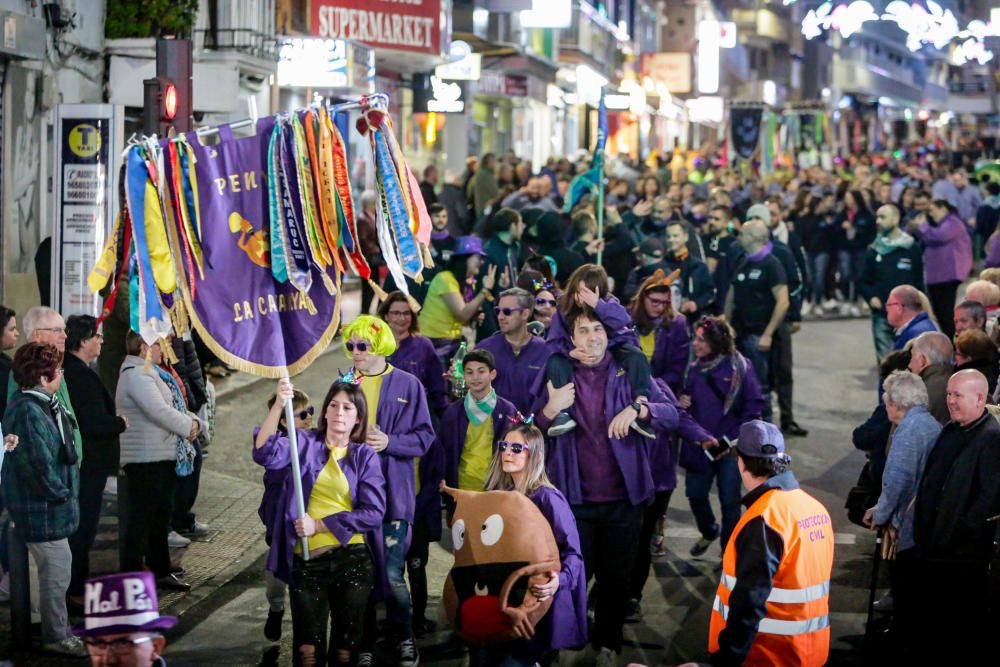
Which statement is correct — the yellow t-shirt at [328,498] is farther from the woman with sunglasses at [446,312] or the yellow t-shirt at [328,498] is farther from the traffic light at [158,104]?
the woman with sunglasses at [446,312]

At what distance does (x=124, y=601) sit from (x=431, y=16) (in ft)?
70.0

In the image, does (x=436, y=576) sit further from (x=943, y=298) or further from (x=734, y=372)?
(x=943, y=298)

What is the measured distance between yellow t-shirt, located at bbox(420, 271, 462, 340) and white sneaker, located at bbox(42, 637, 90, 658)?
4.68 metres

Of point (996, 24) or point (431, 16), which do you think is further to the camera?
point (431, 16)

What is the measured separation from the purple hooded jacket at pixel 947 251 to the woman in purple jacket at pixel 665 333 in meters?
9.00

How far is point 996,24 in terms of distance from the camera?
1850cm

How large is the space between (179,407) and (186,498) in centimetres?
131

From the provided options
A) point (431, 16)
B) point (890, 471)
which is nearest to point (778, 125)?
point (431, 16)

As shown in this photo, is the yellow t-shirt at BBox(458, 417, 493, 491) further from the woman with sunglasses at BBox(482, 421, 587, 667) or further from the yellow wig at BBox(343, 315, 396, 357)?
the woman with sunglasses at BBox(482, 421, 587, 667)

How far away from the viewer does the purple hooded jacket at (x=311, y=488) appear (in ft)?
24.6

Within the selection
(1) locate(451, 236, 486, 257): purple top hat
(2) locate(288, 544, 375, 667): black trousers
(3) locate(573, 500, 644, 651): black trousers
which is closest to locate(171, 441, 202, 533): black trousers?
(2) locate(288, 544, 375, 667): black trousers

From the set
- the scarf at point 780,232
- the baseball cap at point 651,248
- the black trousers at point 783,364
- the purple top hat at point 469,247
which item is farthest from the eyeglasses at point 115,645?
the scarf at point 780,232

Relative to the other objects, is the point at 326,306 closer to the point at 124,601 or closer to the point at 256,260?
the point at 256,260

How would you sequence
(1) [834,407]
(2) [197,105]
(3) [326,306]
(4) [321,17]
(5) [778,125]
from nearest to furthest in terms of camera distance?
(3) [326,306] → (2) [197,105] → (1) [834,407] → (4) [321,17] → (5) [778,125]
